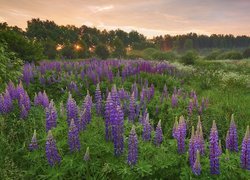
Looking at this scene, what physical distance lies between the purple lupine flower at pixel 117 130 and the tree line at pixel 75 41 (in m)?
6.04

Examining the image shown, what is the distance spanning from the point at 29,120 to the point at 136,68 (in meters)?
8.16

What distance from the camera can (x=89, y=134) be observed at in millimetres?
4602

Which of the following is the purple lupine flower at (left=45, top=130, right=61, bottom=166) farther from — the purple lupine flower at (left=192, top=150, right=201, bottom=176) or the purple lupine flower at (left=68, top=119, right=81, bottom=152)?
the purple lupine flower at (left=192, top=150, right=201, bottom=176)

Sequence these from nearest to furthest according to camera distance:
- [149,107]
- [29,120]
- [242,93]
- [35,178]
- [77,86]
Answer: [35,178] → [29,120] → [149,107] → [77,86] → [242,93]

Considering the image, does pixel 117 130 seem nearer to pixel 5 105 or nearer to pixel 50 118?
pixel 50 118

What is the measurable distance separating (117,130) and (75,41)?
5353 centimetres

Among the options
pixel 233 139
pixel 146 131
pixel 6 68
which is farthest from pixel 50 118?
pixel 6 68

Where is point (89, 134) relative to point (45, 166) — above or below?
above

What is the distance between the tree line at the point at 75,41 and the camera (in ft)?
50.8

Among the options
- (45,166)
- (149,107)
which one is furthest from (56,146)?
(149,107)

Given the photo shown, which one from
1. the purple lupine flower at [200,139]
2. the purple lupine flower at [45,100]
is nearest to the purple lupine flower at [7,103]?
the purple lupine flower at [45,100]

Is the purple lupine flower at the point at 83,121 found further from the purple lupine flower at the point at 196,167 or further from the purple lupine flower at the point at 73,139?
the purple lupine flower at the point at 196,167

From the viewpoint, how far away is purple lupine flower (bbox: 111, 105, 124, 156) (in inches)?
170

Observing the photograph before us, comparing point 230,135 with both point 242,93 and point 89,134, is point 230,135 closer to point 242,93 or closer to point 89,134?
point 89,134
